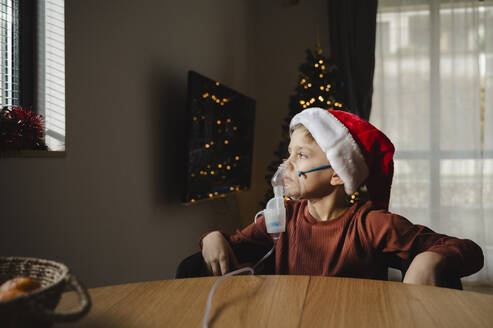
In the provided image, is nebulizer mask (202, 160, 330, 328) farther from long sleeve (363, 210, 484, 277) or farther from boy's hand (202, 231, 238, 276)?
long sleeve (363, 210, 484, 277)

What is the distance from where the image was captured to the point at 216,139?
271cm

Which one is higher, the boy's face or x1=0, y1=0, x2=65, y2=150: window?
x1=0, y1=0, x2=65, y2=150: window

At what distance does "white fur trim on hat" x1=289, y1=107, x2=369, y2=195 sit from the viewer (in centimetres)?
125

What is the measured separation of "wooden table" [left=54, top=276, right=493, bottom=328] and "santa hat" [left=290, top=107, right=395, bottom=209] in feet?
1.46

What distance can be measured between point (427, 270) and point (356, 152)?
1.54 feet

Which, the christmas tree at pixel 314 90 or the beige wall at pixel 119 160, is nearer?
the beige wall at pixel 119 160

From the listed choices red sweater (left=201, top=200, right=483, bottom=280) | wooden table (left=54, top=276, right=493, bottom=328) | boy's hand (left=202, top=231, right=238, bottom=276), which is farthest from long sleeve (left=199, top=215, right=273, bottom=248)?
wooden table (left=54, top=276, right=493, bottom=328)

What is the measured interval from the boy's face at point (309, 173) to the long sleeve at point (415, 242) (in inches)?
7.1

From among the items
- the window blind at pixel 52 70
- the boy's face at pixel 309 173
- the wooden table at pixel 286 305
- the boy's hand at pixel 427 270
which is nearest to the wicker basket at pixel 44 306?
the wooden table at pixel 286 305

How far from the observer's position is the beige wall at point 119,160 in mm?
1448

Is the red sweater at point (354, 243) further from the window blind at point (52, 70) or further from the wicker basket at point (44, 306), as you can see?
the window blind at point (52, 70)

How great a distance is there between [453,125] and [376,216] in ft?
10.5

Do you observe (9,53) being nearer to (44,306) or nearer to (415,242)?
(44,306)

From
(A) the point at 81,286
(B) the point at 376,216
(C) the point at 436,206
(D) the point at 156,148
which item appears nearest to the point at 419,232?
(B) the point at 376,216
